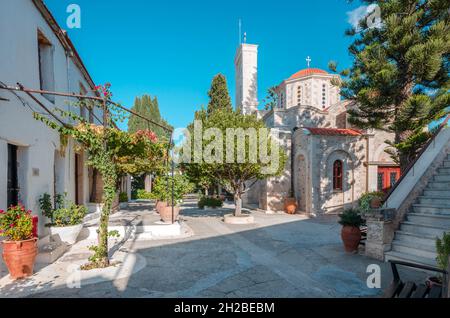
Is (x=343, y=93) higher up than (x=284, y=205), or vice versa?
(x=343, y=93)

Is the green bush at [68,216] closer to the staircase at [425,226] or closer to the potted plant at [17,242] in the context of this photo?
the potted plant at [17,242]

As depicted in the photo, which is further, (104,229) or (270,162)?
(270,162)

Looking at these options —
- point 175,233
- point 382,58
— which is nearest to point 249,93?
point 382,58

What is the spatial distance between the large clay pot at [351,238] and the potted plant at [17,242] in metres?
7.55

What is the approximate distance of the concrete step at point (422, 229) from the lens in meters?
6.31

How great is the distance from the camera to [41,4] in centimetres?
792

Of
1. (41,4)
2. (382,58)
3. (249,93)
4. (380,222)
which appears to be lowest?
(380,222)

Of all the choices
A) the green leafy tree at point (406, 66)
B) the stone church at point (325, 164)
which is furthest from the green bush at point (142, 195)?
the green leafy tree at point (406, 66)

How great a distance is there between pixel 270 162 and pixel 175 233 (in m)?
5.64

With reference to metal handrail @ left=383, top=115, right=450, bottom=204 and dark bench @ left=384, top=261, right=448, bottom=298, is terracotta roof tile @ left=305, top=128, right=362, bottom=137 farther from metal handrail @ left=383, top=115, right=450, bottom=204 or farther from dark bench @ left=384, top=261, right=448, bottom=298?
dark bench @ left=384, top=261, right=448, bottom=298

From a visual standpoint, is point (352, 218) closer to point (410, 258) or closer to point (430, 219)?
point (410, 258)

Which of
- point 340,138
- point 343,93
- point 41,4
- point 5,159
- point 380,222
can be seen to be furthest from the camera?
point 340,138

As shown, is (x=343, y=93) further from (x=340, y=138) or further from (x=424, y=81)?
(x=340, y=138)

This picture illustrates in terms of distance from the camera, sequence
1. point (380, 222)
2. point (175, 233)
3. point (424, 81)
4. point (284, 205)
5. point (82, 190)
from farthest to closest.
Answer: point (284, 205)
point (82, 190)
point (424, 81)
point (175, 233)
point (380, 222)
